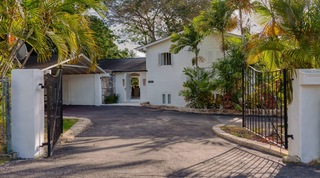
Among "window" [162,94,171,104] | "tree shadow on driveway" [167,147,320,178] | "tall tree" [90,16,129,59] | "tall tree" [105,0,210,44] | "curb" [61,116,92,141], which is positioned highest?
"tall tree" [105,0,210,44]

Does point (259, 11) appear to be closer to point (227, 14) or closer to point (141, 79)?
point (227, 14)

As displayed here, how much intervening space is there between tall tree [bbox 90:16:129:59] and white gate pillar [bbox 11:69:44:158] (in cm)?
2273

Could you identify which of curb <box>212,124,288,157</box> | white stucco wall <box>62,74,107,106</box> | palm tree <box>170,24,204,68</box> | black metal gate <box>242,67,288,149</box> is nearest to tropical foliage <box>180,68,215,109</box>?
palm tree <box>170,24,204,68</box>

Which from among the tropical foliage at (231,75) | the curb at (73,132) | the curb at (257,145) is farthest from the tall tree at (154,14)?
the curb at (257,145)

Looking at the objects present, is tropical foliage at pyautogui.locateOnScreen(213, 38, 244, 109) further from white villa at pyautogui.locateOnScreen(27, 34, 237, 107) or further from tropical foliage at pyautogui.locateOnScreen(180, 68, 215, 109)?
white villa at pyautogui.locateOnScreen(27, 34, 237, 107)

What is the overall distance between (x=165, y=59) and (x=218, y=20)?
618cm

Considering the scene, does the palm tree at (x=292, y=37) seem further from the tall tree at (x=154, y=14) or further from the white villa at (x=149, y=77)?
the tall tree at (x=154, y=14)

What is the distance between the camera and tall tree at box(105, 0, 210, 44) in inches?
1158

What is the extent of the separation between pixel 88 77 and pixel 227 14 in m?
12.0

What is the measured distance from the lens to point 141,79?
86.2 feet

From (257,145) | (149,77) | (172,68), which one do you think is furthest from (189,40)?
(257,145)

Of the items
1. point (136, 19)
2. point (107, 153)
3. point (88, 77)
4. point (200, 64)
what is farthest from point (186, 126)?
point (136, 19)

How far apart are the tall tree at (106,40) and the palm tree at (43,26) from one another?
20783 millimetres

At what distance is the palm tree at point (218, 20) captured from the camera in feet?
58.4
